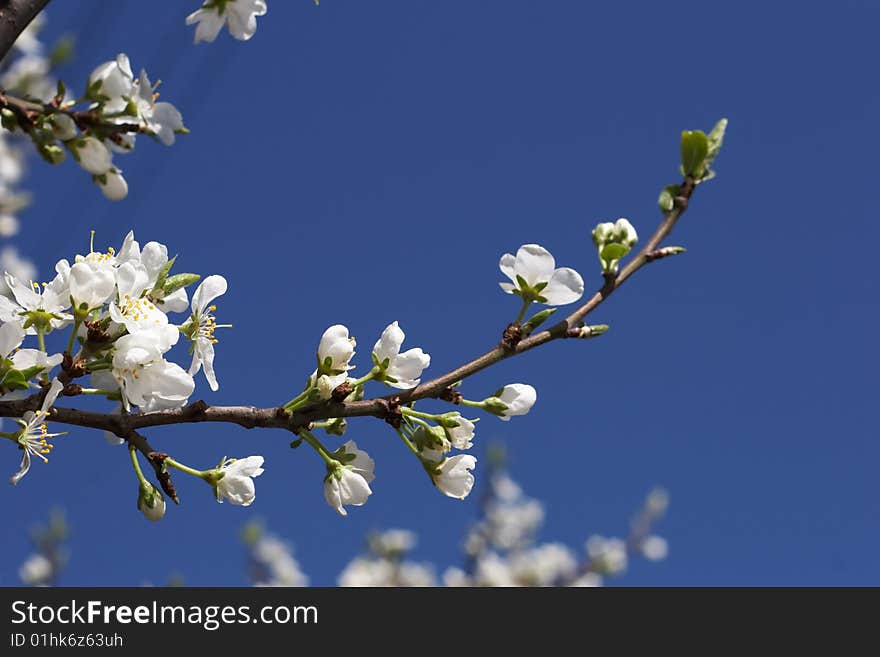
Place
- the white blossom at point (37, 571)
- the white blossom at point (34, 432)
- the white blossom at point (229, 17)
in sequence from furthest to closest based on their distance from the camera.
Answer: the white blossom at point (37, 571), the white blossom at point (229, 17), the white blossom at point (34, 432)

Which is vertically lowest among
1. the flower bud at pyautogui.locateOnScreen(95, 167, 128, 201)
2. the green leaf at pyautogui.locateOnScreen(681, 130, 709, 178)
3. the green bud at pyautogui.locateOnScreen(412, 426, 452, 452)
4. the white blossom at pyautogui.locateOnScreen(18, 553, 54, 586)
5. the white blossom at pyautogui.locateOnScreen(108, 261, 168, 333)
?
the green bud at pyautogui.locateOnScreen(412, 426, 452, 452)

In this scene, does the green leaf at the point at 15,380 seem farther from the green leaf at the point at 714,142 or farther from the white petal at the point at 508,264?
the green leaf at the point at 714,142

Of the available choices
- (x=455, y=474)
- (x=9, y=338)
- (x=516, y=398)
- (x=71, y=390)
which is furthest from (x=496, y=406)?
(x=9, y=338)

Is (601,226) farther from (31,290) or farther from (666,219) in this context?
(31,290)

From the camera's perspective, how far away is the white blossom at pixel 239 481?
1.65 metres

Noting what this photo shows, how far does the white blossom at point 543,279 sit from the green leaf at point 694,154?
11.0 inches

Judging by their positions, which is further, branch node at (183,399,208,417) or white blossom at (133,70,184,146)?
white blossom at (133,70,184,146)

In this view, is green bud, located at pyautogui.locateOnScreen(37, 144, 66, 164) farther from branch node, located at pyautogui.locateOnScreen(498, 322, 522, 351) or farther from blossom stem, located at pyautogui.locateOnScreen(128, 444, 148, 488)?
branch node, located at pyautogui.locateOnScreen(498, 322, 522, 351)

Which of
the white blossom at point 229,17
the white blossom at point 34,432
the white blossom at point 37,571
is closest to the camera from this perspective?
the white blossom at point 34,432

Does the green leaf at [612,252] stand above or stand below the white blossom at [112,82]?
below

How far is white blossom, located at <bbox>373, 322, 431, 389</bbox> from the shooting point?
1.62 metres

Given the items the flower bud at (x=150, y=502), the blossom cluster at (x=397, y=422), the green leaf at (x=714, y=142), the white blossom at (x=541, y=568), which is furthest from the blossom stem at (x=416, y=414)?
the white blossom at (x=541, y=568)

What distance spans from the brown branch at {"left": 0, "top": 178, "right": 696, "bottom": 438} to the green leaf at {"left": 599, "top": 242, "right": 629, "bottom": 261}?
0.09 ft

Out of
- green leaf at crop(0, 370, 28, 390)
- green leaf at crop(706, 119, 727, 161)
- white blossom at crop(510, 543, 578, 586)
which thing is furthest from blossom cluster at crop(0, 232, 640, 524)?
white blossom at crop(510, 543, 578, 586)
